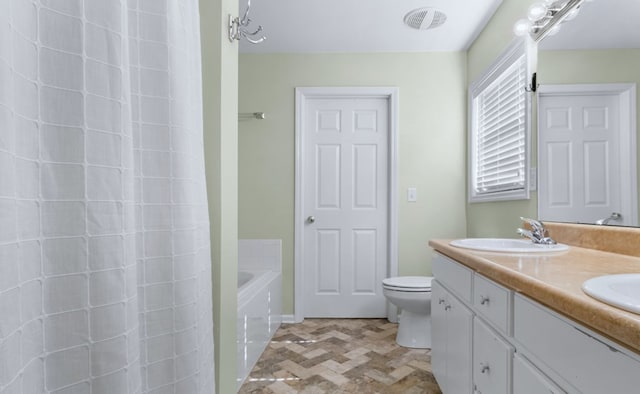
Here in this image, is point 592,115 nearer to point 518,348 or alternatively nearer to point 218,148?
point 518,348

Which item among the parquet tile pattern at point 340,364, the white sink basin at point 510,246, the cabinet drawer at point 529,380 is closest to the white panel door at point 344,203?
the parquet tile pattern at point 340,364

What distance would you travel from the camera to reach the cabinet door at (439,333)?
5.07 ft

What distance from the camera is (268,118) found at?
290 cm

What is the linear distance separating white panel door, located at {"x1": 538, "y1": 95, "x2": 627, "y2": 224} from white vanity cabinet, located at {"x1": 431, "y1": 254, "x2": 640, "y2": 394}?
598 mm

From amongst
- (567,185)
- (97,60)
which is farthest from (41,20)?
(567,185)

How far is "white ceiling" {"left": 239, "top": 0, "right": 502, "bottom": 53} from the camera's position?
2232 mm

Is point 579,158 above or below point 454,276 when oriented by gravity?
above

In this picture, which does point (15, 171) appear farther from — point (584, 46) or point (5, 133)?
point (584, 46)

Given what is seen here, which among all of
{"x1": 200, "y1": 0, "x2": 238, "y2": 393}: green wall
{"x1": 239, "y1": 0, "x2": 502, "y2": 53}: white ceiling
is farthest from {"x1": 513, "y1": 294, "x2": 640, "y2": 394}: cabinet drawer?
{"x1": 239, "y1": 0, "x2": 502, "y2": 53}: white ceiling

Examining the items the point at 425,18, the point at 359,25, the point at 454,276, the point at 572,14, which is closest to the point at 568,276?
the point at 454,276

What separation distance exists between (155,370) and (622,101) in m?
1.73

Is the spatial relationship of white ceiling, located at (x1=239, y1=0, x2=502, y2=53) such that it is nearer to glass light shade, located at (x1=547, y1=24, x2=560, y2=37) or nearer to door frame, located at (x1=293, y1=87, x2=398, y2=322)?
door frame, located at (x1=293, y1=87, x2=398, y2=322)

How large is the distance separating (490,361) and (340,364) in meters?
1.21

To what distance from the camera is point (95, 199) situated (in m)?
0.62
